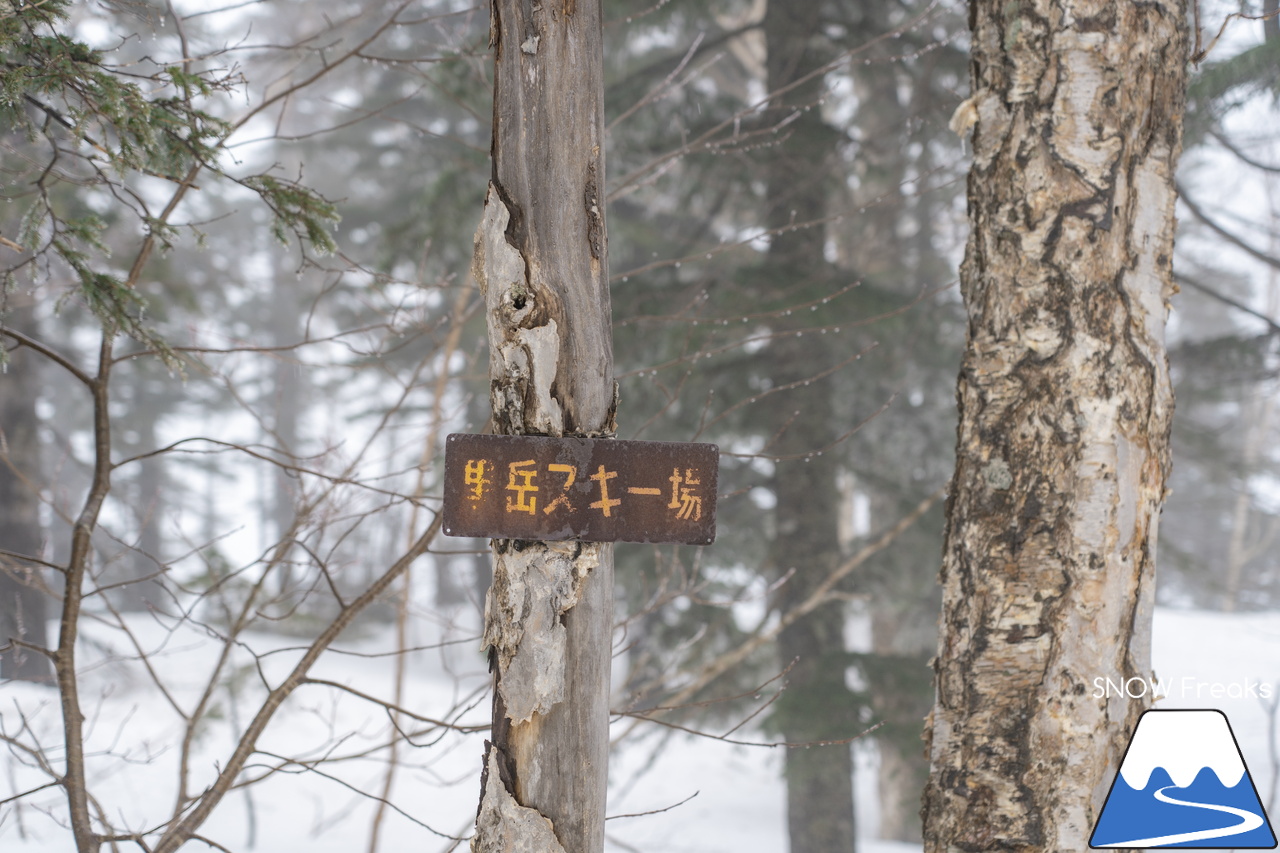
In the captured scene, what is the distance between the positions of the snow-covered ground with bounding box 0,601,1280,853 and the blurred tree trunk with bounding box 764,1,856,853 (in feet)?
1.94

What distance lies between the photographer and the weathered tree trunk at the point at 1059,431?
1.97 m

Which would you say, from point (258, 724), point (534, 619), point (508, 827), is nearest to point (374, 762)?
point (258, 724)

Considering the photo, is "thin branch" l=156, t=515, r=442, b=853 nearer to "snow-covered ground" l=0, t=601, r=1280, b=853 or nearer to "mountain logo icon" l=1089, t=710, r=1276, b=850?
"mountain logo icon" l=1089, t=710, r=1276, b=850

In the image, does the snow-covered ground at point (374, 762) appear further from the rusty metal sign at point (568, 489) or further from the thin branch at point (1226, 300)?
the rusty metal sign at point (568, 489)

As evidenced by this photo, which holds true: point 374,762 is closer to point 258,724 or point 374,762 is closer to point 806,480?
point 806,480

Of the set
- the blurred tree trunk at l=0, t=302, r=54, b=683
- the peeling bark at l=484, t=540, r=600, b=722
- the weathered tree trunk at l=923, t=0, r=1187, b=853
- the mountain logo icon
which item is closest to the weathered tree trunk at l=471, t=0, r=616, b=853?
the peeling bark at l=484, t=540, r=600, b=722

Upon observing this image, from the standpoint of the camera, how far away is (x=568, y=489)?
1.83 meters

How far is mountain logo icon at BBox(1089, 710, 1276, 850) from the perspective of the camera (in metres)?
1.95

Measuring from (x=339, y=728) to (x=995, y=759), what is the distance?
9.87 m

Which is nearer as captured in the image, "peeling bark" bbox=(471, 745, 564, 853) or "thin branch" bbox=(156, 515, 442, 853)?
"peeling bark" bbox=(471, 745, 564, 853)

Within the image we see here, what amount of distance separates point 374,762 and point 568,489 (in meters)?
9.23

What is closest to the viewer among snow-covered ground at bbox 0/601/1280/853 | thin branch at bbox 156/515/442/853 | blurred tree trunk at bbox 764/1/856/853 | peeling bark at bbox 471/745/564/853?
peeling bark at bbox 471/745/564/853

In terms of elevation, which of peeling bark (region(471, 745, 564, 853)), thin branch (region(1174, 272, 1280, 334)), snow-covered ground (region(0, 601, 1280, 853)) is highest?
thin branch (region(1174, 272, 1280, 334))

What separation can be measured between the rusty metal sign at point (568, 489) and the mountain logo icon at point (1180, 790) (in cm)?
116
